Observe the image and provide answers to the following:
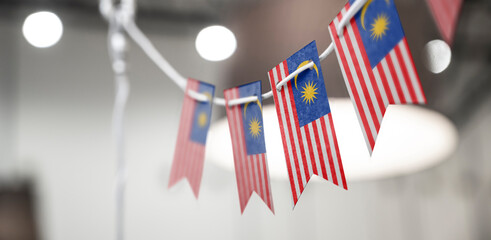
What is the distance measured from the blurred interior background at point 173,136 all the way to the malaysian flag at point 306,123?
7.8 inches

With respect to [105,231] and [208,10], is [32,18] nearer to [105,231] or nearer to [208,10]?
[208,10]

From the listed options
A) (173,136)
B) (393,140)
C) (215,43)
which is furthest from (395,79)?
(173,136)

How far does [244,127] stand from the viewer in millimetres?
602

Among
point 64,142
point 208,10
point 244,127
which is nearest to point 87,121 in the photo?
point 64,142

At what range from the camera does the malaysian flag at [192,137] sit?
70 centimetres

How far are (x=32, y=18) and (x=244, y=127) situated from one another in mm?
902

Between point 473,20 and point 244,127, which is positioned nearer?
point 244,127

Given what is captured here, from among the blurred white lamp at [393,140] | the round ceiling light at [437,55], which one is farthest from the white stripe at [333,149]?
the round ceiling light at [437,55]

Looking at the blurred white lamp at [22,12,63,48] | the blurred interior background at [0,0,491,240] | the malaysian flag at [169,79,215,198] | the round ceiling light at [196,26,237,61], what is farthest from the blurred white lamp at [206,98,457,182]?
the blurred white lamp at [22,12,63,48]

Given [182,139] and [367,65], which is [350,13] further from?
[182,139]

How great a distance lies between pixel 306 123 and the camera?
19.4 inches

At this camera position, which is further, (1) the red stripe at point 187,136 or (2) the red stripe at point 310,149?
(1) the red stripe at point 187,136

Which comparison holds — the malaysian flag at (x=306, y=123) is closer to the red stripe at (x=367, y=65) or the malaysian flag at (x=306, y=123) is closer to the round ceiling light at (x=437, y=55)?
the red stripe at (x=367, y=65)

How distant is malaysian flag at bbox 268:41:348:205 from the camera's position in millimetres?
466
